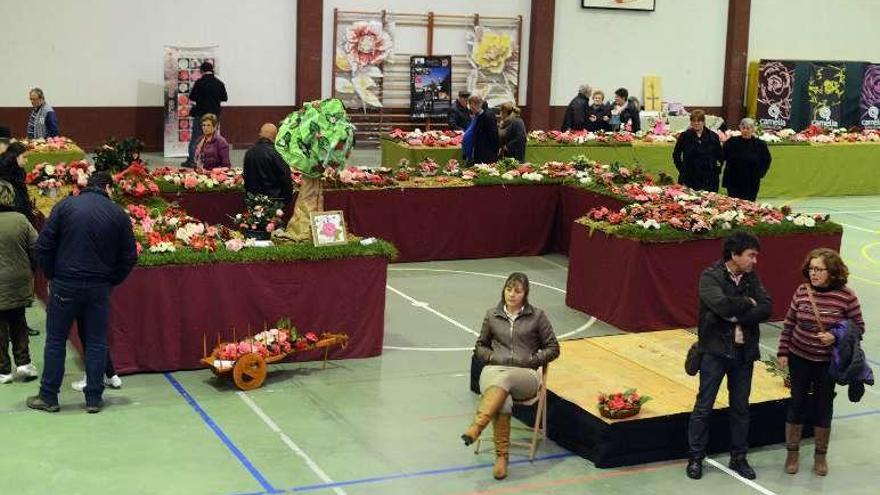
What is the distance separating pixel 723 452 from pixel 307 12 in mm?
17590

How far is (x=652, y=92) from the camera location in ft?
93.8

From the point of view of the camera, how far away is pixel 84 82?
76.3 ft

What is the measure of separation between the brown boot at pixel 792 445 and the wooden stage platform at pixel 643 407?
1.59 ft

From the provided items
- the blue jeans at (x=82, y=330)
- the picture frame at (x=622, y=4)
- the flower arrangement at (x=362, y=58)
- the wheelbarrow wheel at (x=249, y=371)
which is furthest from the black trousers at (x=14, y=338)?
the picture frame at (x=622, y=4)

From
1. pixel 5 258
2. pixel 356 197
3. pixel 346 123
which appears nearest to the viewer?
pixel 5 258

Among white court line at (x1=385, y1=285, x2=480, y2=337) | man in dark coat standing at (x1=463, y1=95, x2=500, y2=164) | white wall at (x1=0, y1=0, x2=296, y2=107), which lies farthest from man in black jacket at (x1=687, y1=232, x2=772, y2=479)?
white wall at (x1=0, y1=0, x2=296, y2=107)

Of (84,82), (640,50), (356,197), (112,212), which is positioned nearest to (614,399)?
(112,212)

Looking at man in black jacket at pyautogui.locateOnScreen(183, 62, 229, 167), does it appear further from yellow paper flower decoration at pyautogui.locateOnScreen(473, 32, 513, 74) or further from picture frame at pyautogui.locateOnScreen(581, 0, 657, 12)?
picture frame at pyautogui.locateOnScreen(581, 0, 657, 12)

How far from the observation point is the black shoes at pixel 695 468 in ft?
27.5

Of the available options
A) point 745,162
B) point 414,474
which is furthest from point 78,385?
point 745,162

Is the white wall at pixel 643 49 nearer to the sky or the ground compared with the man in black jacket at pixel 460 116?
nearer to the sky

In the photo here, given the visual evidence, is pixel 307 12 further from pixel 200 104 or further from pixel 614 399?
pixel 614 399

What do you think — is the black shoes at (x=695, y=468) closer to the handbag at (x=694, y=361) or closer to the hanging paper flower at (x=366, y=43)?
the handbag at (x=694, y=361)

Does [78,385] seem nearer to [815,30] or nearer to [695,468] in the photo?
[695,468]
